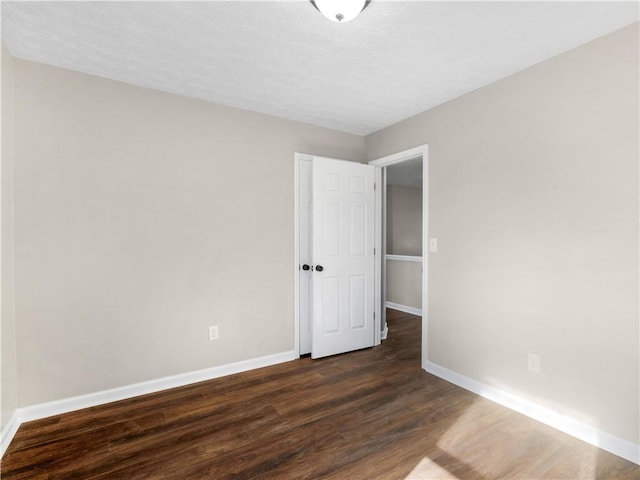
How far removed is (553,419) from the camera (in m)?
2.16

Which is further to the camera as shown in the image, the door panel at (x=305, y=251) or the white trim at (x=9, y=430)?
the door panel at (x=305, y=251)

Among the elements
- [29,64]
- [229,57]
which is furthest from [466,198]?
[29,64]

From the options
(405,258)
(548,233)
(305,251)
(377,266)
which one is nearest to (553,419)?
(548,233)

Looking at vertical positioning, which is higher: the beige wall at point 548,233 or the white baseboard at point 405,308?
the beige wall at point 548,233

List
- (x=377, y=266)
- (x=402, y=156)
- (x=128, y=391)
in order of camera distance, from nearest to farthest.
→ (x=128, y=391), (x=402, y=156), (x=377, y=266)

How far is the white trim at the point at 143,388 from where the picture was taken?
226cm

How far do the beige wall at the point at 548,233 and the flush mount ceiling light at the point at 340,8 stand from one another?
1.46 meters

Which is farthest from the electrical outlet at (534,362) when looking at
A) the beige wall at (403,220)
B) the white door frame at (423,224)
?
the beige wall at (403,220)

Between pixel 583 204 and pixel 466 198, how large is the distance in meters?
0.84

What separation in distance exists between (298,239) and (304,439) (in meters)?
1.87

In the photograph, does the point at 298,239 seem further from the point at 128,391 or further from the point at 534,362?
the point at 534,362

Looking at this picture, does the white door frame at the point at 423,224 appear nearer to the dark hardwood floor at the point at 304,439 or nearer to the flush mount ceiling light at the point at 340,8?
the dark hardwood floor at the point at 304,439

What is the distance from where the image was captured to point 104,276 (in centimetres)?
247

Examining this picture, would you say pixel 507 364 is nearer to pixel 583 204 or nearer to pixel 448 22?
pixel 583 204
